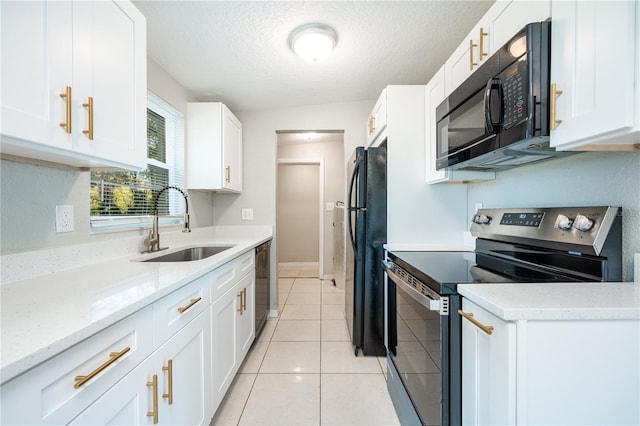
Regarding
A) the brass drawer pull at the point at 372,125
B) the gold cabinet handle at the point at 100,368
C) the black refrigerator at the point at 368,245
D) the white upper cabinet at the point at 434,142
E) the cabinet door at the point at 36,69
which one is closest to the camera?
the gold cabinet handle at the point at 100,368

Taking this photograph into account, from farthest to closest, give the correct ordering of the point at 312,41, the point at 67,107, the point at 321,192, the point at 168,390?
1. the point at 321,192
2. the point at 312,41
3. the point at 168,390
4. the point at 67,107

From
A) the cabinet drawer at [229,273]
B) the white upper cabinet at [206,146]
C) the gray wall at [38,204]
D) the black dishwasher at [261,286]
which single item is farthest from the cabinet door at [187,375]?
the white upper cabinet at [206,146]

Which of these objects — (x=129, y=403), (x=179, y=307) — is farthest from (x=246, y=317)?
(x=129, y=403)

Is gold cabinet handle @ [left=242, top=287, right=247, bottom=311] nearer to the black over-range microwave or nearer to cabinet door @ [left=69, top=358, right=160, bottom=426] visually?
cabinet door @ [left=69, top=358, right=160, bottom=426]

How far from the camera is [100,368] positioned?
2.24ft

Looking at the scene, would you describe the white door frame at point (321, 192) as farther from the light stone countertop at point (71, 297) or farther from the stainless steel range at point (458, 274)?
the light stone countertop at point (71, 297)

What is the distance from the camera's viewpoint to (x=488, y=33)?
123cm

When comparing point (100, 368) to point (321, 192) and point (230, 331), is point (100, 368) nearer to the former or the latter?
point (230, 331)

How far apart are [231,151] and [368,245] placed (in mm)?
1599

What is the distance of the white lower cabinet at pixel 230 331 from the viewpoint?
143cm

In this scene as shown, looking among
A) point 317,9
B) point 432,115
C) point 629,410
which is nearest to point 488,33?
point 432,115

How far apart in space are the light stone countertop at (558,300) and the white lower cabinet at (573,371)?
0.07 ft

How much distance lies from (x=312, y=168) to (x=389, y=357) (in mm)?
4039

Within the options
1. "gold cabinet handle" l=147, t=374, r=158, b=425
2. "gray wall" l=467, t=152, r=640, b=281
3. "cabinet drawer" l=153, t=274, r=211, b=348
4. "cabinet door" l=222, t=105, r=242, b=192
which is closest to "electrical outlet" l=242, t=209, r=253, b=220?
"cabinet door" l=222, t=105, r=242, b=192
